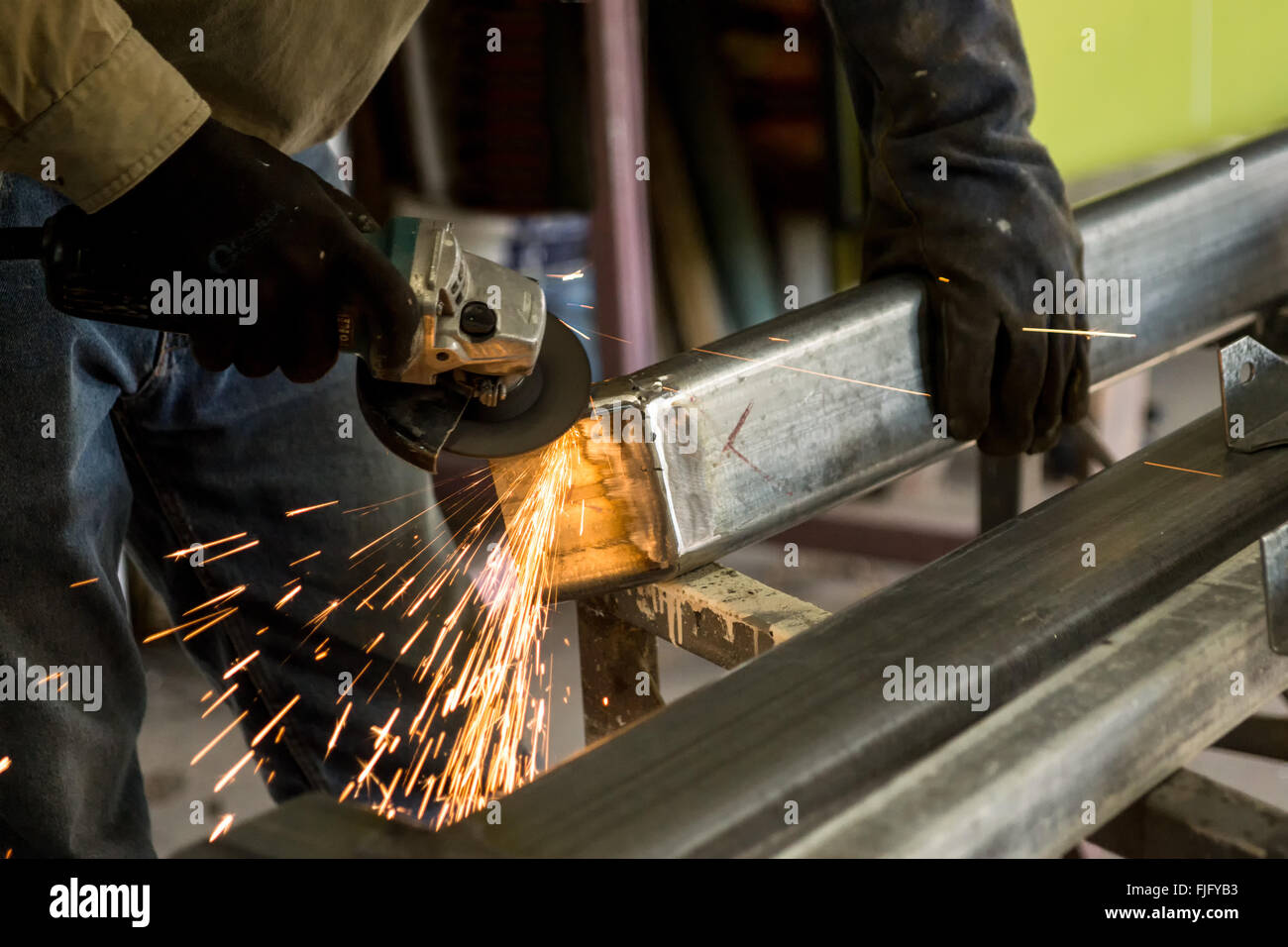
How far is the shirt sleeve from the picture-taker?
921 mm

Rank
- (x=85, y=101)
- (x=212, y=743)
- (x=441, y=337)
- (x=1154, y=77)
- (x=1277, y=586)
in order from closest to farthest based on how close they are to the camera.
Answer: (x=1277, y=586) < (x=85, y=101) < (x=441, y=337) < (x=212, y=743) < (x=1154, y=77)

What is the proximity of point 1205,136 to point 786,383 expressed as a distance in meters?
2.52

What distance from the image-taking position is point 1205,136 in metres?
3.07

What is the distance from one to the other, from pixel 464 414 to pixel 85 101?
431 millimetres

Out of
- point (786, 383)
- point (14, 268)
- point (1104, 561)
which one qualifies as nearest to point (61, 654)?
point (14, 268)

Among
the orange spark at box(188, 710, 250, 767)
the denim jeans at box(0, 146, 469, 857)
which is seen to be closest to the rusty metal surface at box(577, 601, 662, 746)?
the denim jeans at box(0, 146, 469, 857)

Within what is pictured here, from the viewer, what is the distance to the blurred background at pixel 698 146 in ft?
9.29

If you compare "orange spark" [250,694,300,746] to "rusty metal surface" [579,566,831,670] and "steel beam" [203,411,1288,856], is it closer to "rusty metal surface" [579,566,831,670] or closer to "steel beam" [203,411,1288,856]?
"rusty metal surface" [579,566,831,670]

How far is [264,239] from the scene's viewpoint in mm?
1023

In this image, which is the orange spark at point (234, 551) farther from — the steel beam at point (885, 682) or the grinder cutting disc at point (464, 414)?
the steel beam at point (885, 682)

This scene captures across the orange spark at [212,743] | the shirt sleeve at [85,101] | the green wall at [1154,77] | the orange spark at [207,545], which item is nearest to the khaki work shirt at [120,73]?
the shirt sleeve at [85,101]

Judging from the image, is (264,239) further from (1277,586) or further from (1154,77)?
(1154,77)

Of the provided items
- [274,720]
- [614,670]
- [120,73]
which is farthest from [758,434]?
[274,720]
